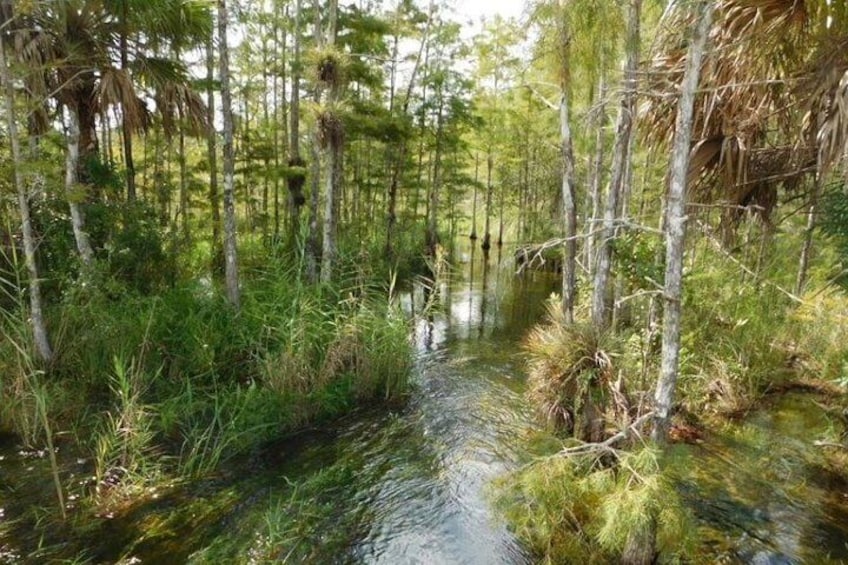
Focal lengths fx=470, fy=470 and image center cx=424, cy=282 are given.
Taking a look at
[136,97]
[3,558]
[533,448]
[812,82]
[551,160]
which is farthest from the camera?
[551,160]

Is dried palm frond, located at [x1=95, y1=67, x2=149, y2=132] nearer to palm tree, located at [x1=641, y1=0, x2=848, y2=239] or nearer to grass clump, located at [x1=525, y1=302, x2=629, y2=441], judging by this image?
grass clump, located at [x1=525, y1=302, x2=629, y2=441]

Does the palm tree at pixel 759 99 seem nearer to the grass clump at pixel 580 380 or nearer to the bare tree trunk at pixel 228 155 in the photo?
the grass clump at pixel 580 380

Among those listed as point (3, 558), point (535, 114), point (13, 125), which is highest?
point (535, 114)

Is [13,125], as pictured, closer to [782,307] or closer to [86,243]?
[86,243]

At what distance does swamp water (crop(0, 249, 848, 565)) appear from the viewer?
3504 millimetres

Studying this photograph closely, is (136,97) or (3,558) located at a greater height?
(136,97)

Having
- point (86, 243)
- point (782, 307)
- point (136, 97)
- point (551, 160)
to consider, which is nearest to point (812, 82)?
point (782, 307)

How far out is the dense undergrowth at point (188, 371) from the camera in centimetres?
443

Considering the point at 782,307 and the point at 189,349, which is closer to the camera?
the point at 189,349

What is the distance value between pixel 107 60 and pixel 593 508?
7208mm

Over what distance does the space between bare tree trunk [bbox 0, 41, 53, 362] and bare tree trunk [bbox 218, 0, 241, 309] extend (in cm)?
201

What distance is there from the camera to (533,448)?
16.5 ft

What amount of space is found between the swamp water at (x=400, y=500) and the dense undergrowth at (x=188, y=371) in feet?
0.88

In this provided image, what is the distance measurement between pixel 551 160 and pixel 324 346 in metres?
17.6
